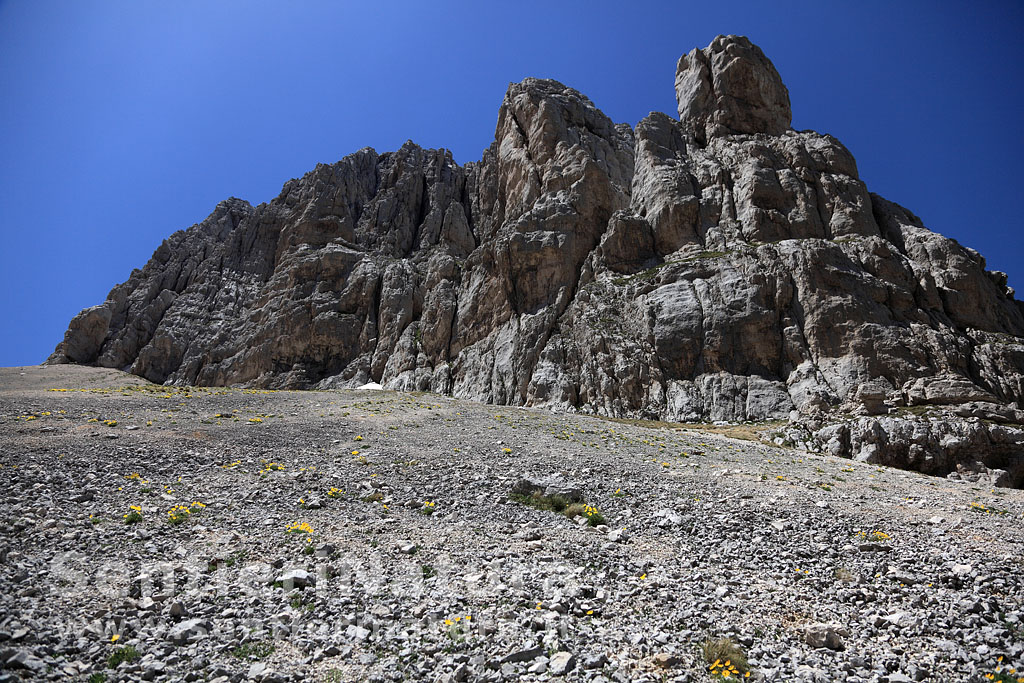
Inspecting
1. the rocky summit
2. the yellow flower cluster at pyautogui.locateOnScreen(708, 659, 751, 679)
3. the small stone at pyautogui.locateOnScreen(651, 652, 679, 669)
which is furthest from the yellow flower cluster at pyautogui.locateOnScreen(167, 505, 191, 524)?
the rocky summit

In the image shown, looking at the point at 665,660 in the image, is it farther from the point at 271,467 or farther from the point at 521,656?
the point at 271,467

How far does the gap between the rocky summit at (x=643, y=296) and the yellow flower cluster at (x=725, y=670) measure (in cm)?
2542

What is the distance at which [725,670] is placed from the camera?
891cm

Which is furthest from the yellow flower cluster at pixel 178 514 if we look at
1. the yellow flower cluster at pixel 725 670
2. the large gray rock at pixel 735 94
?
the large gray rock at pixel 735 94

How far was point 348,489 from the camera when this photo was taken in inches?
677

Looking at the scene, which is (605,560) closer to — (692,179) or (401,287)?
(692,179)

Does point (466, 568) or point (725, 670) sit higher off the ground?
point (466, 568)

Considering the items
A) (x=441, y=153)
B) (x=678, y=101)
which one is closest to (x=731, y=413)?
(x=678, y=101)

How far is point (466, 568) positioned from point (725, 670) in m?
5.88

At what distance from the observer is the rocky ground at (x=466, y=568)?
29.7ft

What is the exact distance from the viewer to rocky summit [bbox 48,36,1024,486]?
137ft

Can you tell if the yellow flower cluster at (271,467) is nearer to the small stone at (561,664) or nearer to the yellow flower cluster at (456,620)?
the yellow flower cluster at (456,620)

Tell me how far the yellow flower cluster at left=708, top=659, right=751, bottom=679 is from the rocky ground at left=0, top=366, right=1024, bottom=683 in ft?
0.18

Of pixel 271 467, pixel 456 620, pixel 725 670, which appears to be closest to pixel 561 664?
pixel 456 620
